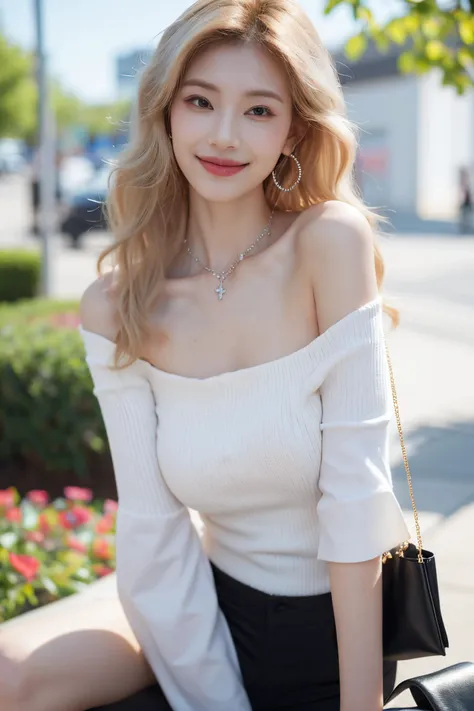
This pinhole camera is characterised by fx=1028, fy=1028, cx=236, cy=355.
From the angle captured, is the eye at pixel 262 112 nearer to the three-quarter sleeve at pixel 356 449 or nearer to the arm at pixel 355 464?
the arm at pixel 355 464

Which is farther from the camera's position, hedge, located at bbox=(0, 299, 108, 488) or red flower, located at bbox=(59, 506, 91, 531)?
hedge, located at bbox=(0, 299, 108, 488)

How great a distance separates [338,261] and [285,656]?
83 cm

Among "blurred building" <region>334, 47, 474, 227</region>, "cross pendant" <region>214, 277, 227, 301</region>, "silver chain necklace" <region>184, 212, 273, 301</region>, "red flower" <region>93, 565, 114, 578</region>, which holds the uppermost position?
"silver chain necklace" <region>184, 212, 273, 301</region>

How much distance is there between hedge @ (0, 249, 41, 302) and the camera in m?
11.5

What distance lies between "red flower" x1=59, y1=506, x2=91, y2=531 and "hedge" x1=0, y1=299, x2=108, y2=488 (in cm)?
126

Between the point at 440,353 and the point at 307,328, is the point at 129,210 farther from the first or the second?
the point at 440,353

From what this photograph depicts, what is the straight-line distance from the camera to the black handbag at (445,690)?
5.76 feet

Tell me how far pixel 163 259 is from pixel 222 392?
40 cm

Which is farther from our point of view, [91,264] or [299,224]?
[91,264]

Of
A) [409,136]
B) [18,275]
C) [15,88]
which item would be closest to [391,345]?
[18,275]

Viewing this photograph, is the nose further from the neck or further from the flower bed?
the flower bed

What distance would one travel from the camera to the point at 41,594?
11.4 ft

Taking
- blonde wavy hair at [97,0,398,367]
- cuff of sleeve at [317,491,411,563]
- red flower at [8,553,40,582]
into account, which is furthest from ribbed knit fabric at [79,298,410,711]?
red flower at [8,553,40,582]

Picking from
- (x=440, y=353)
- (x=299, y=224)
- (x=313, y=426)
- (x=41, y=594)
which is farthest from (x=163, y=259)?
(x=440, y=353)
